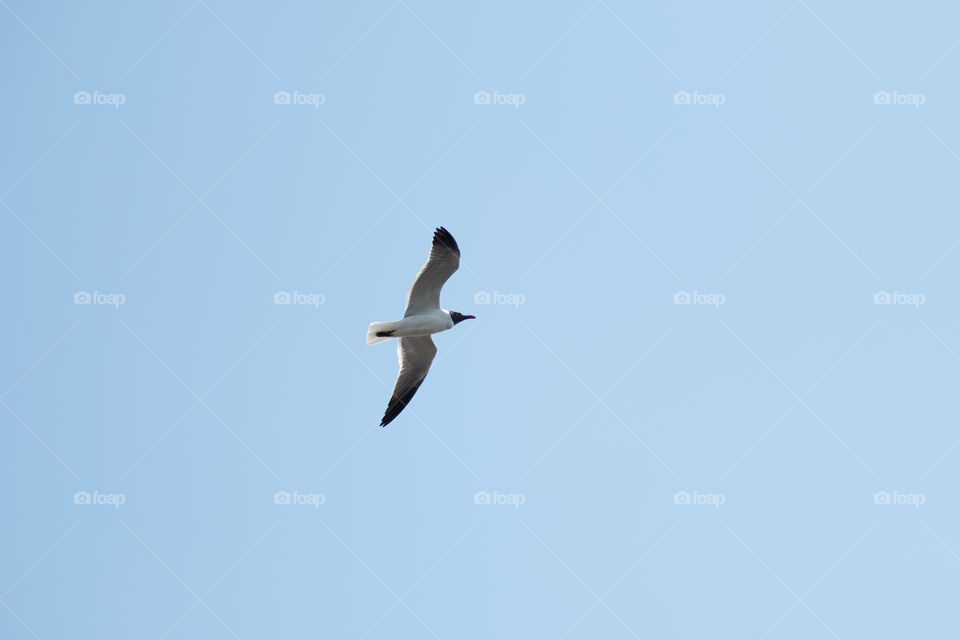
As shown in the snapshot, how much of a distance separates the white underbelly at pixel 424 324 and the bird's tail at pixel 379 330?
3.1 inches

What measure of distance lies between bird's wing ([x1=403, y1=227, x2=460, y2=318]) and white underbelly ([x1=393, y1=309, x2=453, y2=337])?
→ 0.57 feet

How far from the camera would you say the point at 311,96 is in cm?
2336

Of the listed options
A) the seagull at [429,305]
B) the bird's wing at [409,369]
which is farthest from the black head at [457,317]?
the bird's wing at [409,369]

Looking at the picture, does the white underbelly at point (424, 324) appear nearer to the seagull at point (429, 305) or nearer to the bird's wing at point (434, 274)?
the seagull at point (429, 305)

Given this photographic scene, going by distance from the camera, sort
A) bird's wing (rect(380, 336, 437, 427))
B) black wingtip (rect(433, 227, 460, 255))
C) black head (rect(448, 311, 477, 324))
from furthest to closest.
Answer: bird's wing (rect(380, 336, 437, 427)), black head (rect(448, 311, 477, 324)), black wingtip (rect(433, 227, 460, 255))

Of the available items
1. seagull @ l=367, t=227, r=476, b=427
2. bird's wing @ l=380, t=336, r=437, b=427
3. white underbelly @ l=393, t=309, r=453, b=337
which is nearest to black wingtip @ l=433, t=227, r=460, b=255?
seagull @ l=367, t=227, r=476, b=427

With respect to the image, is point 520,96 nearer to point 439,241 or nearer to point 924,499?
point 439,241

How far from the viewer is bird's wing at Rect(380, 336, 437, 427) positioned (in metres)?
20.7

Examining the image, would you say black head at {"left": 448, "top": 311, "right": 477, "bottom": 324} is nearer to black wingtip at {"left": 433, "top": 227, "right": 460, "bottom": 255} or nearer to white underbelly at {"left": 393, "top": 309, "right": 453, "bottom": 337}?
white underbelly at {"left": 393, "top": 309, "right": 453, "bottom": 337}

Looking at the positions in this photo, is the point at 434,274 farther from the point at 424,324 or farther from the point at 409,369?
the point at 409,369

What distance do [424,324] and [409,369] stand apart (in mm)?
1550

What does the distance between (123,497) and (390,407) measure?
6.29 m

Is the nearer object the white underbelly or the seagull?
the seagull

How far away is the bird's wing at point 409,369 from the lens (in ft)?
67.9
